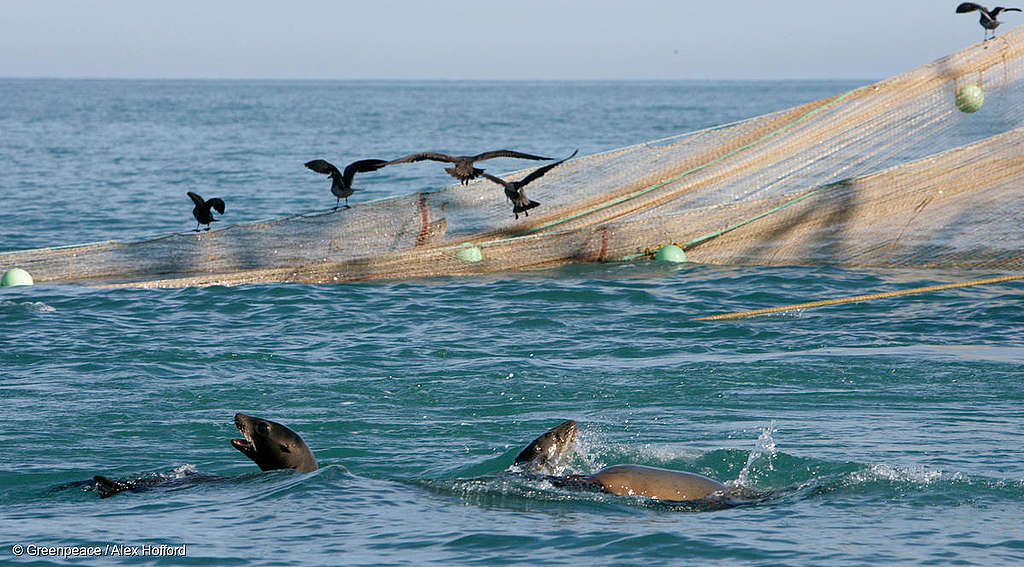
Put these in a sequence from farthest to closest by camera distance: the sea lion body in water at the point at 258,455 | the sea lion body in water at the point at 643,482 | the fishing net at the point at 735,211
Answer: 1. the fishing net at the point at 735,211
2. the sea lion body in water at the point at 258,455
3. the sea lion body in water at the point at 643,482

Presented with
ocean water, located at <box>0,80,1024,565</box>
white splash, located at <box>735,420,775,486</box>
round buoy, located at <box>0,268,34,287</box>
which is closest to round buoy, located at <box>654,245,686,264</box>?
ocean water, located at <box>0,80,1024,565</box>

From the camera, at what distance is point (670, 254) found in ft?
42.8

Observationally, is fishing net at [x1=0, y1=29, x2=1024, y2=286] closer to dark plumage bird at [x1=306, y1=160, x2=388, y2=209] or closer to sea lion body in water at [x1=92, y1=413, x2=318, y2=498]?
dark plumage bird at [x1=306, y1=160, x2=388, y2=209]

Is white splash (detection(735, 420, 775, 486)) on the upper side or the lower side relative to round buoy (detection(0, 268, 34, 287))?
lower

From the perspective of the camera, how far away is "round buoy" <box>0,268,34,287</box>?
1261 centimetres

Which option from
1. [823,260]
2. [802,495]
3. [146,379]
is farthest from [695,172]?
[802,495]

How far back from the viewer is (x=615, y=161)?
14133 millimetres

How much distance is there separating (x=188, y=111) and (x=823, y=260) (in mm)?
65226

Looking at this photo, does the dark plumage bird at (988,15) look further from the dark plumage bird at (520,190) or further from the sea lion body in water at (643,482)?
the sea lion body in water at (643,482)

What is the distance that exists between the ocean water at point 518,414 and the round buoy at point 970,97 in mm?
1787

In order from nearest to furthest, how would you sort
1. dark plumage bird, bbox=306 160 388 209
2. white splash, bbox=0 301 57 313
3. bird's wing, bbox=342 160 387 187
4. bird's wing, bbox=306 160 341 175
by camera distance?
white splash, bbox=0 301 57 313 → bird's wing, bbox=342 160 387 187 → dark plumage bird, bbox=306 160 388 209 → bird's wing, bbox=306 160 341 175

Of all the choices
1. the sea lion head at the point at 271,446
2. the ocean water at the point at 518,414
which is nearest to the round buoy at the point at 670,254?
the ocean water at the point at 518,414

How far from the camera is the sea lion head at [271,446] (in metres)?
6.18

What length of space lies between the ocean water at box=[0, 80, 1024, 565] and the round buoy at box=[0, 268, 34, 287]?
2.50ft
